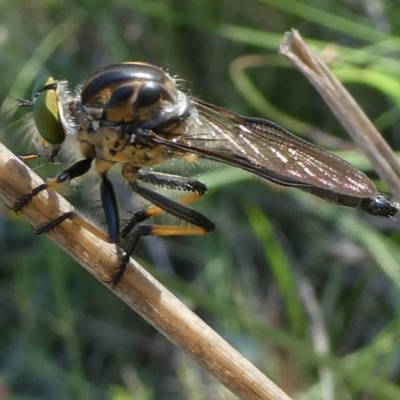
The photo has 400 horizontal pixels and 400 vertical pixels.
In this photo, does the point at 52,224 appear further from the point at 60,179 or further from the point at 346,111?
the point at 346,111

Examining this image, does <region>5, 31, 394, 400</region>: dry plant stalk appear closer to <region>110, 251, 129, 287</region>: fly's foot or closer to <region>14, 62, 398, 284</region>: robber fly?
<region>110, 251, 129, 287</region>: fly's foot

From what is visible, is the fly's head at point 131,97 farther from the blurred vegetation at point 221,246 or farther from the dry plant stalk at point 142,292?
the blurred vegetation at point 221,246

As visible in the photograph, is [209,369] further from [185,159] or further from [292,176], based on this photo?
[185,159]

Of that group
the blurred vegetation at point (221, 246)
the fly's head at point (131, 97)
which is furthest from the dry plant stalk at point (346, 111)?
the blurred vegetation at point (221, 246)

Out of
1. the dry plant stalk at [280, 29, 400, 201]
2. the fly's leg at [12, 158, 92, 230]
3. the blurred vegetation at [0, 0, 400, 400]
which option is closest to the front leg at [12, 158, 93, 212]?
the fly's leg at [12, 158, 92, 230]

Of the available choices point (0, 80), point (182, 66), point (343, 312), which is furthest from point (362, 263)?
point (0, 80)

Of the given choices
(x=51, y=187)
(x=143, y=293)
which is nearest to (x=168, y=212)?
(x=51, y=187)
